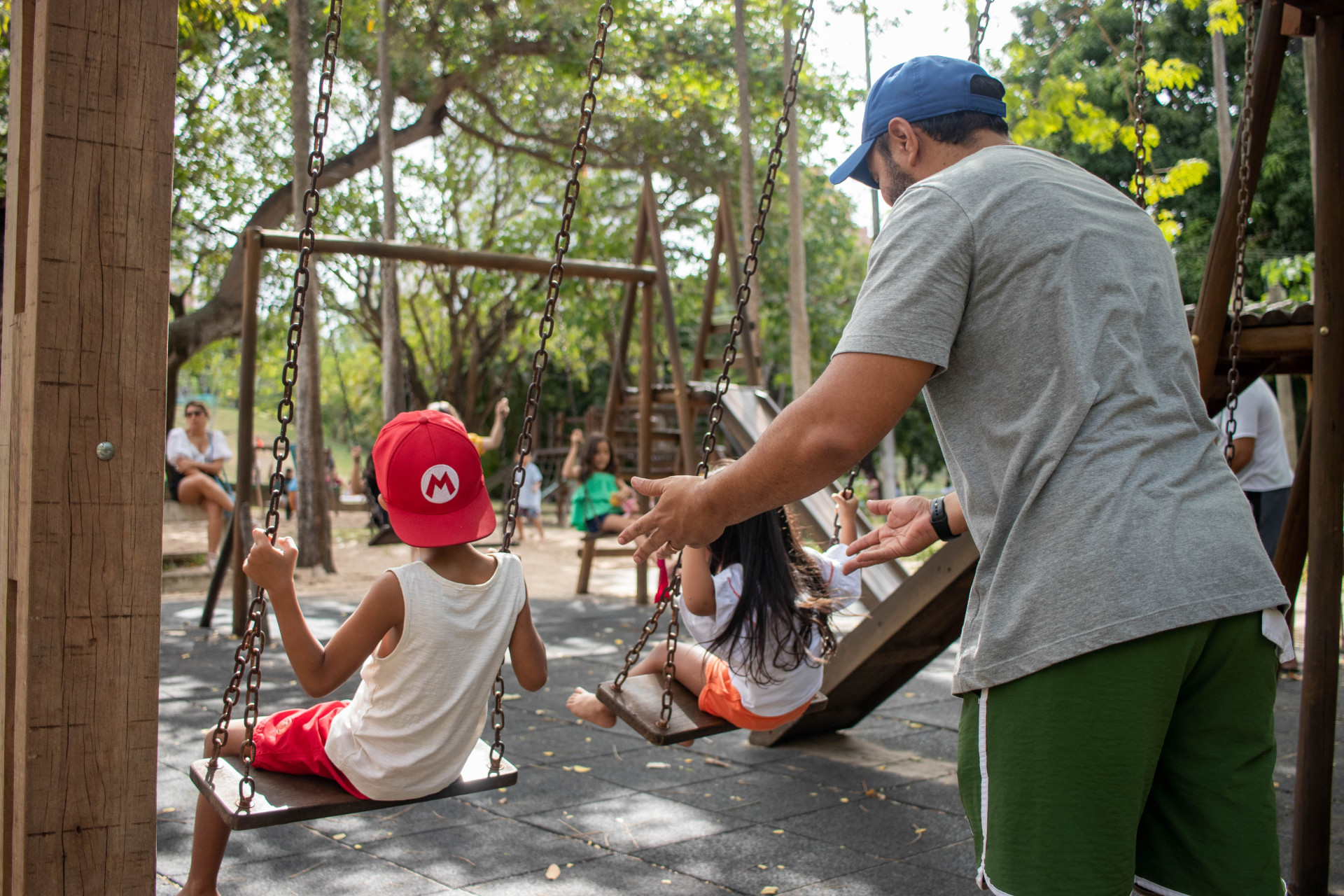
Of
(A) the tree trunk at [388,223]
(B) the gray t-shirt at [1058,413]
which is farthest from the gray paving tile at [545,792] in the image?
(A) the tree trunk at [388,223]

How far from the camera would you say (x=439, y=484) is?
2303 millimetres

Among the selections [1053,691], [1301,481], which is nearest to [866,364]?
[1053,691]

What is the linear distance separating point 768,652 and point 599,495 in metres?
5.79

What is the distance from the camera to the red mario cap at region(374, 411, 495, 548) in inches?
90.3

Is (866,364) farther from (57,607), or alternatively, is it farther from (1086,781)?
(57,607)

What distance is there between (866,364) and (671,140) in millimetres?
14036

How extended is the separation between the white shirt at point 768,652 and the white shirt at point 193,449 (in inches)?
237

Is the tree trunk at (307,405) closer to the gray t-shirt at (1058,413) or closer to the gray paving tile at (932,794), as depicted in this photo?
the gray paving tile at (932,794)

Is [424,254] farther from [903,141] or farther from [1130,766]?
[1130,766]

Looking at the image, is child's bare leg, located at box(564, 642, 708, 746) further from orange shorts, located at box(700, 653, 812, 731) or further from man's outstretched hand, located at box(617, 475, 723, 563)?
man's outstretched hand, located at box(617, 475, 723, 563)

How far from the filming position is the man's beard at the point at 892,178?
1.61 m

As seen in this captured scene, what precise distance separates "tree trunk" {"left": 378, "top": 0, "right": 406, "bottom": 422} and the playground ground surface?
6.29m

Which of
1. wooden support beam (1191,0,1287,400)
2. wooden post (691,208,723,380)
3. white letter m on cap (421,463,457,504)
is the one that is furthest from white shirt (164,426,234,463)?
wooden support beam (1191,0,1287,400)

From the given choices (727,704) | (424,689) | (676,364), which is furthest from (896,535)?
(676,364)
